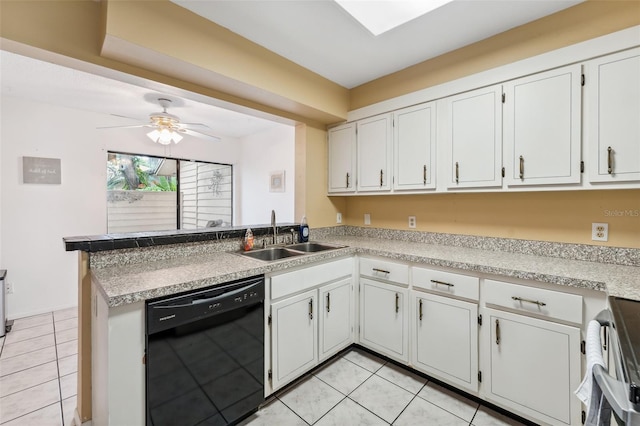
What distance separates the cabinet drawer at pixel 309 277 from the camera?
5.82 feet

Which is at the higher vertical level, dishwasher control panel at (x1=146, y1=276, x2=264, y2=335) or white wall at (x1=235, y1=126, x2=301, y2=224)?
white wall at (x1=235, y1=126, x2=301, y2=224)

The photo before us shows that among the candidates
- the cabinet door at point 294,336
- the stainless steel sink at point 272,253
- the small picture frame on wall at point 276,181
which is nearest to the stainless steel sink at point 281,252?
the stainless steel sink at point 272,253

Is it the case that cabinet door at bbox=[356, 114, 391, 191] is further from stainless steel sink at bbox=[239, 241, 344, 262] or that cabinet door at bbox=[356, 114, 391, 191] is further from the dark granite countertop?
the dark granite countertop

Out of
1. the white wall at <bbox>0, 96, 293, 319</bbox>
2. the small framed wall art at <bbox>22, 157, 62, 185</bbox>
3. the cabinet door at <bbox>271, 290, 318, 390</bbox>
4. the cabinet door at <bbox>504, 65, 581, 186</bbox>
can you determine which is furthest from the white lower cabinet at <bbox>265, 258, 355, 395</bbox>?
the small framed wall art at <bbox>22, 157, 62, 185</bbox>

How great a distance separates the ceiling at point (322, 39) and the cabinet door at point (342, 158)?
0.49m

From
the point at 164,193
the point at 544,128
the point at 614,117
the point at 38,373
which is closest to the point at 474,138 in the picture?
the point at 544,128

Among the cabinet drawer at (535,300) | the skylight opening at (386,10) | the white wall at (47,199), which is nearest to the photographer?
the cabinet drawer at (535,300)

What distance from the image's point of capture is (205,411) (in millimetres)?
1421

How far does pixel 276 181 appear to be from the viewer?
4.93 meters

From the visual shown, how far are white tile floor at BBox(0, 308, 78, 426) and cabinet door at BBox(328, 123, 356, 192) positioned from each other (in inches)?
105

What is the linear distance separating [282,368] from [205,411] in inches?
20.4

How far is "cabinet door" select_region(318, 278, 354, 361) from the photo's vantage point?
209 cm

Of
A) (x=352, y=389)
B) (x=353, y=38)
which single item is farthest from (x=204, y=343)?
(x=353, y=38)

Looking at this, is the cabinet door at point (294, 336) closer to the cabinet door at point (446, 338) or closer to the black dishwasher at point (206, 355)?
the black dishwasher at point (206, 355)
